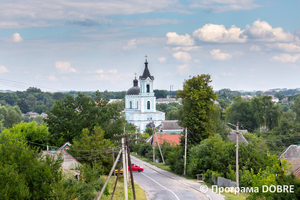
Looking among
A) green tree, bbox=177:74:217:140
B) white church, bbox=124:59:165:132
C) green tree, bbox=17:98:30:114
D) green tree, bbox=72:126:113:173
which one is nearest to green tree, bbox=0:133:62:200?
green tree, bbox=72:126:113:173

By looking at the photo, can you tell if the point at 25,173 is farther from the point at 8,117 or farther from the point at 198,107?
the point at 8,117

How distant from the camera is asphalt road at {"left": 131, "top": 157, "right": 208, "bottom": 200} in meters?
29.2

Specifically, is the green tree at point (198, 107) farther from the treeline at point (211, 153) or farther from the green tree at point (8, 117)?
the green tree at point (8, 117)

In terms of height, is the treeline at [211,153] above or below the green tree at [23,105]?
below

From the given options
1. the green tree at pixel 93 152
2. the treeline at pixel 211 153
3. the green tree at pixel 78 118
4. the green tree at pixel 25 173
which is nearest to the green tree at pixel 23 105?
the treeline at pixel 211 153

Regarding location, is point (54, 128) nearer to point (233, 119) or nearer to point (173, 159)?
point (173, 159)

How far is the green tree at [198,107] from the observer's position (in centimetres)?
4134

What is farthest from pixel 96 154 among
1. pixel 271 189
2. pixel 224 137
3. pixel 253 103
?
pixel 253 103

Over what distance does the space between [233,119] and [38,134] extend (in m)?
51.0

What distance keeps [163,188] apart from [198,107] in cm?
1138

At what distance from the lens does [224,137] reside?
5441 centimetres

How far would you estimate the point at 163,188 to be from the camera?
33.3m

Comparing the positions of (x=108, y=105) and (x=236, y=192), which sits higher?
(x=108, y=105)

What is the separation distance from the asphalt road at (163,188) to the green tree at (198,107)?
252 inches
